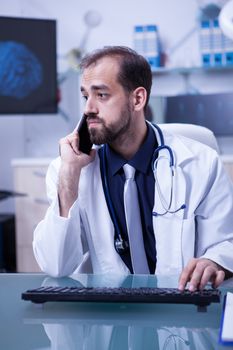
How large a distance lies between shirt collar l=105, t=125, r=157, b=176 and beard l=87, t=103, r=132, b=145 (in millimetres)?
49

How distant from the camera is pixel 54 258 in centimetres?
144

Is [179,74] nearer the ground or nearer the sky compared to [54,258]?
nearer the sky

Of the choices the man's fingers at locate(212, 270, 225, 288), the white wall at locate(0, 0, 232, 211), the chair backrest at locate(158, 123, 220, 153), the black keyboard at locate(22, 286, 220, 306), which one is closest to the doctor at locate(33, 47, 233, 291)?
the chair backrest at locate(158, 123, 220, 153)

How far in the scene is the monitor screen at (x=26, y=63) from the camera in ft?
12.4

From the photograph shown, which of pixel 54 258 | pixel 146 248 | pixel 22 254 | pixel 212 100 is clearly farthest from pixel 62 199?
pixel 212 100

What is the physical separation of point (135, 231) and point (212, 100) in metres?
2.77

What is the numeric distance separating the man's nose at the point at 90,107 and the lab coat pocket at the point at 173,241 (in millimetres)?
375

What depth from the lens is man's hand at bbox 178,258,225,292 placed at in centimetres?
110

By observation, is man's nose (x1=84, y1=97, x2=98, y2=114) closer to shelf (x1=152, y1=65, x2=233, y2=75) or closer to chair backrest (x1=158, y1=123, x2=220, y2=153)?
chair backrest (x1=158, y1=123, x2=220, y2=153)

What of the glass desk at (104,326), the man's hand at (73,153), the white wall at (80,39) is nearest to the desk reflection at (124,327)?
the glass desk at (104,326)

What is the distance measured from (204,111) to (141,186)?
264 cm

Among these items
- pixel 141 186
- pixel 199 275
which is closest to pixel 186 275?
pixel 199 275

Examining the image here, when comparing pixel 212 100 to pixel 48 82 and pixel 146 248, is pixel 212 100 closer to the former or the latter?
pixel 48 82

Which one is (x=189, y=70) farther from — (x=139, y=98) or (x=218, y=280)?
(x=218, y=280)
